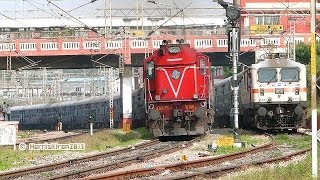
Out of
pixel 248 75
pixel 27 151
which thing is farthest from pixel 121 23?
pixel 27 151

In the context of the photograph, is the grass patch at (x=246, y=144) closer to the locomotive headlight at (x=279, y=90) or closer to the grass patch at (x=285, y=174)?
the locomotive headlight at (x=279, y=90)

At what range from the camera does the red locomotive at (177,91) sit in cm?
2581

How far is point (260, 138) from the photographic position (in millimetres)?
27047

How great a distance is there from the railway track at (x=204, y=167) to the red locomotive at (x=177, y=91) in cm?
517

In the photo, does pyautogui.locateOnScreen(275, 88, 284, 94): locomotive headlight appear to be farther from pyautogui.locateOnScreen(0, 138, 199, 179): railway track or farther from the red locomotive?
pyautogui.locateOnScreen(0, 138, 199, 179): railway track

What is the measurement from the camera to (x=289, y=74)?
2906 cm

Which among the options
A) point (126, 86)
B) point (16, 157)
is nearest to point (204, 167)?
point (16, 157)

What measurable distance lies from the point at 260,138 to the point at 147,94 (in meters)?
4.90

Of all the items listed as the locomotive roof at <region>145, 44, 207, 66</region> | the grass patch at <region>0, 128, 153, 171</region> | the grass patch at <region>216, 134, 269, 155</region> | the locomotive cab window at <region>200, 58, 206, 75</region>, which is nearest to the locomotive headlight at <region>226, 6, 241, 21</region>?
the locomotive roof at <region>145, 44, 207, 66</region>

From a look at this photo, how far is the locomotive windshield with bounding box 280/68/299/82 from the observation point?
29031mm

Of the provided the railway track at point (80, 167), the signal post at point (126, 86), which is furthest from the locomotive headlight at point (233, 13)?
the signal post at point (126, 86)

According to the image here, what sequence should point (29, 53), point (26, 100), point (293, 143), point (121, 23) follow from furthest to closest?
1. point (26, 100)
2. point (121, 23)
3. point (29, 53)
4. point (293, 143)

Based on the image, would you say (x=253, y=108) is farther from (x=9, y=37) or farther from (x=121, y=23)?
(x=121, y=23)

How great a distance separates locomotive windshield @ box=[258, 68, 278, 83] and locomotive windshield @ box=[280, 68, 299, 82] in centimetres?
34
